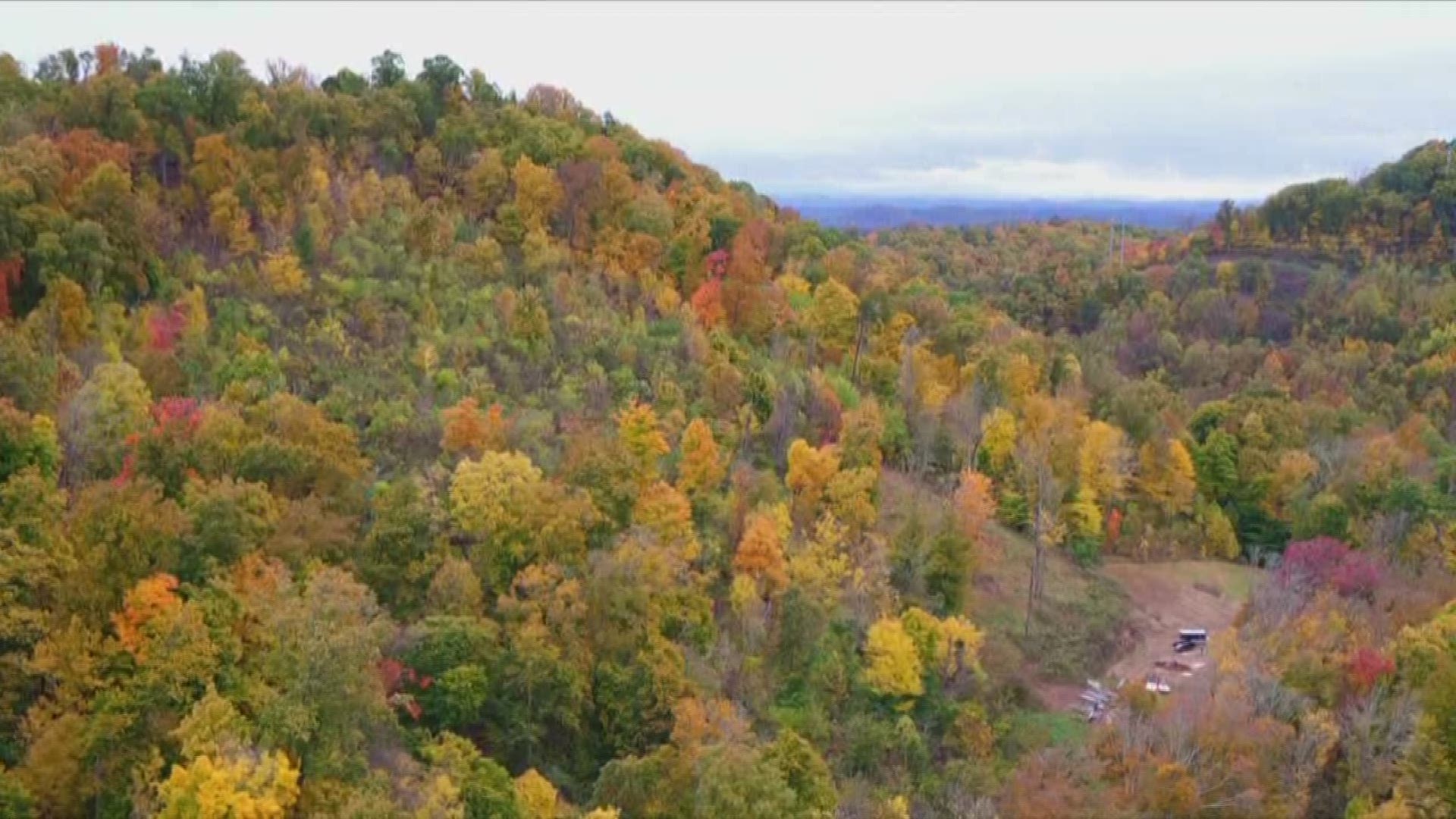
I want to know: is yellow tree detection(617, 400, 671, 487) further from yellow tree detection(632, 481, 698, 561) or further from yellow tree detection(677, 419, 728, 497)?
yellow tree detection(632, 481, 698, 561)

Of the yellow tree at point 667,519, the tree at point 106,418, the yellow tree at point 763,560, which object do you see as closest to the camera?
the tree at point 106,418

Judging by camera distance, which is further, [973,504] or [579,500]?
[973,504]

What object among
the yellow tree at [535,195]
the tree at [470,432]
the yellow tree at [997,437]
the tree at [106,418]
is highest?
the yellow tree at [535,195]

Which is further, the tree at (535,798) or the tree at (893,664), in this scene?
the tree at (893,664)

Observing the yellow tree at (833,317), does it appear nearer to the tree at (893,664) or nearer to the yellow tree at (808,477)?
the yellow tree at (808,477)

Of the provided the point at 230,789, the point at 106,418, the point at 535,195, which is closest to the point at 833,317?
the point at 535,195

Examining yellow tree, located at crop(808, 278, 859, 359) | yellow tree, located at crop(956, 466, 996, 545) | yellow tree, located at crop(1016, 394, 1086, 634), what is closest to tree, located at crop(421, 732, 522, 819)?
yellow tree, located at crop(956, 466, 996, 545)

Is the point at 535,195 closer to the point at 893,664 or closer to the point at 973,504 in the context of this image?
the point at 973,504

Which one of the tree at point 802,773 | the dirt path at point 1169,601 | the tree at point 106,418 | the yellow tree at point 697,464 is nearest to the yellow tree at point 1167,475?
the dirt path at point 1169,601
